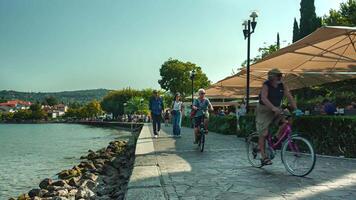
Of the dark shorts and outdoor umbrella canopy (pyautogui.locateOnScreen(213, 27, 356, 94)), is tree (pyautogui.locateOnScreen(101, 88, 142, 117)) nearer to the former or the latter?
outdoor umbrella canopy (pyautogui.locateOnScreen(213, 27, 356, 94))

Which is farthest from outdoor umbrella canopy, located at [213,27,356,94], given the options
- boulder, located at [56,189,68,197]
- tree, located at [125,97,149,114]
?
tree, located at [125,97,149,114]

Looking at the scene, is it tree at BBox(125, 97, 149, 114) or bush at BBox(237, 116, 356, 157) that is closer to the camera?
bush at BBox(237, 116, 356, 157)

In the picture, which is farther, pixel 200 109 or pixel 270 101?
pixel 200 109

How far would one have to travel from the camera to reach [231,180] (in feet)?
21.6

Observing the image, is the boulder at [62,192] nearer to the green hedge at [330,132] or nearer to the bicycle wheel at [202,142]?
the bicycle wheel at [202,142]

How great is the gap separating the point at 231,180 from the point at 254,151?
4.94 ft

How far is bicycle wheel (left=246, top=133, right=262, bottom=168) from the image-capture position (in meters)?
7.89

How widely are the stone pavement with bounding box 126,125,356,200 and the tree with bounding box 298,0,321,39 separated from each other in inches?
1177

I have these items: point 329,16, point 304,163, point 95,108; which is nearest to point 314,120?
point 304,163

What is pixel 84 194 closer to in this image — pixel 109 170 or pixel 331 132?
pixel 331 132

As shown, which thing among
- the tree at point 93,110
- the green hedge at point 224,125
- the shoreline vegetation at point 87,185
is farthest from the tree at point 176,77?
the tree at point 93,110

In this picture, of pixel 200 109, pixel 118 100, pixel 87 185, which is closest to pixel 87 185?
pixel 87 185

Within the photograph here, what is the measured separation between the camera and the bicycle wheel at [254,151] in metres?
7.89

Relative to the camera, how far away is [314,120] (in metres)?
9.75
